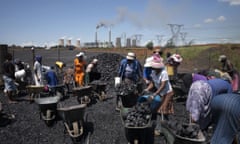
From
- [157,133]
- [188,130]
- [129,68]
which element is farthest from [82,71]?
[188,130]

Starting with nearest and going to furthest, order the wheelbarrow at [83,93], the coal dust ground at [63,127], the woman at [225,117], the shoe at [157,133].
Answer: the woman at [225,117]
the shoe at [157,133]
the coal dust ground at [63,127]
the wheelbarrow at [83,93]

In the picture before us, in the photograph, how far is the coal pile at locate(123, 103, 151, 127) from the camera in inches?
159

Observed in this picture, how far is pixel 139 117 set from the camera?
4.19 meters

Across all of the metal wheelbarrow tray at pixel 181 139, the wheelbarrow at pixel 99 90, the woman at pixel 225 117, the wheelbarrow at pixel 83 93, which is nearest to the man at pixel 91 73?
the wheelbarrow at pixel 99 90

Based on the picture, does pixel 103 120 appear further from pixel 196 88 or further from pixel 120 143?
pixel 196 88

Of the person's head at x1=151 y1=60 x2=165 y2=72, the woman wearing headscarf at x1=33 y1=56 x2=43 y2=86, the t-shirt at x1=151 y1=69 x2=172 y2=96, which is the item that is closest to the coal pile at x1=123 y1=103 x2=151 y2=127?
the t-shirt at x1=151 y1=69 x2=172 y2=96

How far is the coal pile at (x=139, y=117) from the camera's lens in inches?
159

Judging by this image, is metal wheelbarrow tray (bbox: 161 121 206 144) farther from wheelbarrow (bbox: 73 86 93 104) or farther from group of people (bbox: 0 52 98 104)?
group of people (bbox: 0 52 98 104)

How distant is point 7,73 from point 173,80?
5.77 meters

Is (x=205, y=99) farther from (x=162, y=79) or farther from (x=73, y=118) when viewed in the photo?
(x=73, y=118)

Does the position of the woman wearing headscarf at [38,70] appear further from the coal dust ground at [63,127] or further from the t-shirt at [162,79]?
the t-shirt at [162,79]

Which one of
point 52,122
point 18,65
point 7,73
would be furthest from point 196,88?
point 18,65

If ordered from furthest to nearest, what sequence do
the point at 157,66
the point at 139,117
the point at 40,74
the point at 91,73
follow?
the point at 91,73, the point at 40,74, the point at 157,66, the point at 139,117

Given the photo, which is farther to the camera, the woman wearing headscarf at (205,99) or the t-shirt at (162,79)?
the t-shirt at (162,79)
